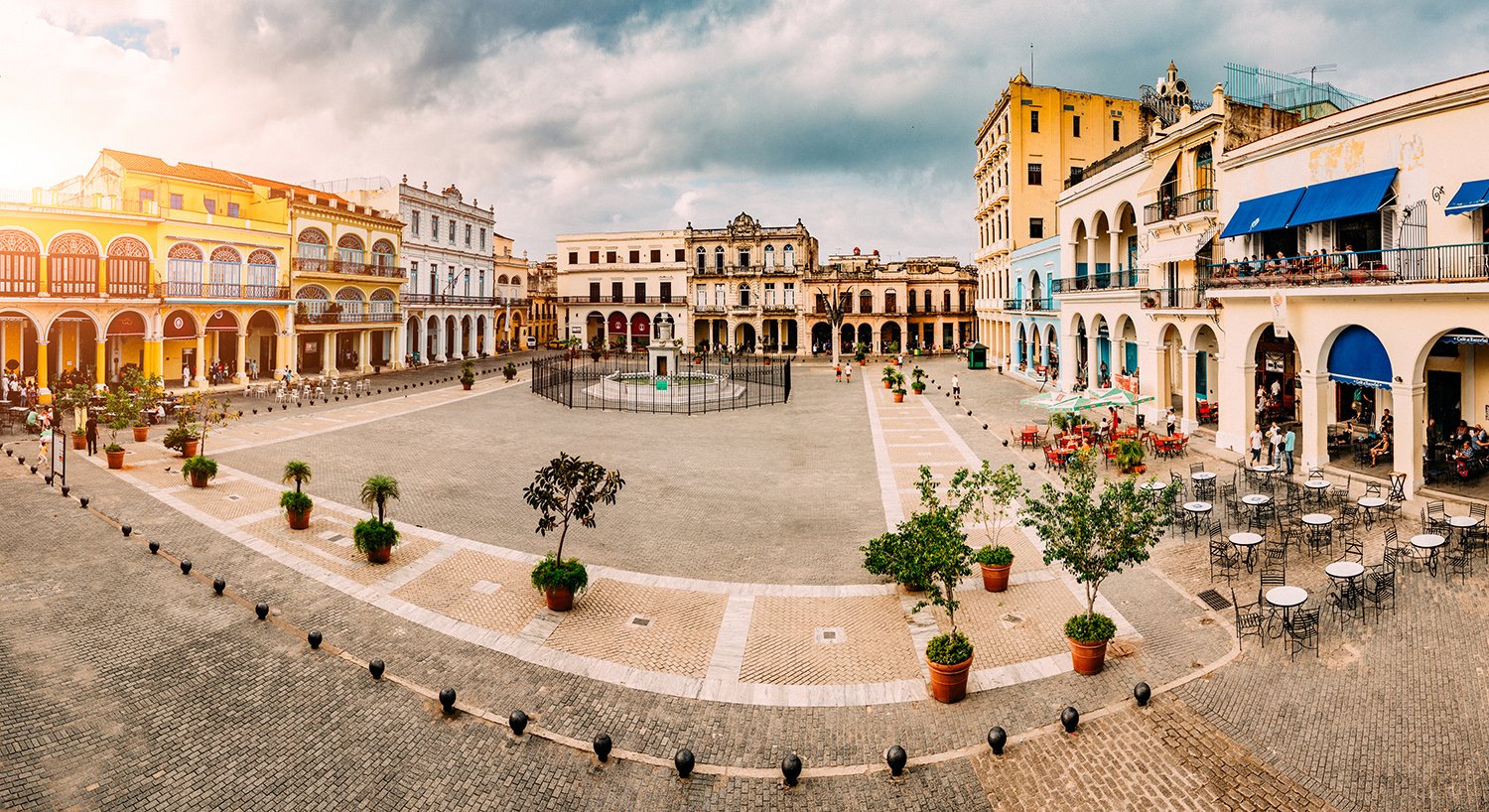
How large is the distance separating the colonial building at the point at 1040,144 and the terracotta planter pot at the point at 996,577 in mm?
39312

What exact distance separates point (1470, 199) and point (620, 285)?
240 feet

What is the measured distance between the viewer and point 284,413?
1337 inches

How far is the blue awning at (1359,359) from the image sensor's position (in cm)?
1909

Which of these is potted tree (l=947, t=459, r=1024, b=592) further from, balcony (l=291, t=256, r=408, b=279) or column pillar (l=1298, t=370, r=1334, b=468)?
balcony (l=291, t=256, r=408, b=279)

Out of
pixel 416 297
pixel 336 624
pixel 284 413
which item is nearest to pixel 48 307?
pixel 284 413

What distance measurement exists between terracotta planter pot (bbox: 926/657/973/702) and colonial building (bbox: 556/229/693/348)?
71871mm

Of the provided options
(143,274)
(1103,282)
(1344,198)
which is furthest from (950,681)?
(143,274)

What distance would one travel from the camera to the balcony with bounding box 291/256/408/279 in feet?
152

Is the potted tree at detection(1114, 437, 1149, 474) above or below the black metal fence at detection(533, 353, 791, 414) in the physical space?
below

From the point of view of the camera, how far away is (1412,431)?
18.2 metres

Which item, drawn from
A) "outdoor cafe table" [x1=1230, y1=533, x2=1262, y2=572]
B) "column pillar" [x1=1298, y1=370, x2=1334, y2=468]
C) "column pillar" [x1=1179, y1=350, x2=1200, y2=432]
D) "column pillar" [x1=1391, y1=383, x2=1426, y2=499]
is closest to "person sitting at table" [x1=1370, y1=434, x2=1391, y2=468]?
"column pillar" [x1=1298, y1=370, x2=1334, y2=468]

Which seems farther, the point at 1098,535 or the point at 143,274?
the point at 143,274

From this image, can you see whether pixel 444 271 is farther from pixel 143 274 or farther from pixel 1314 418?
pixel 1314 418

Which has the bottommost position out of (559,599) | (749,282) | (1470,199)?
(559,599)
